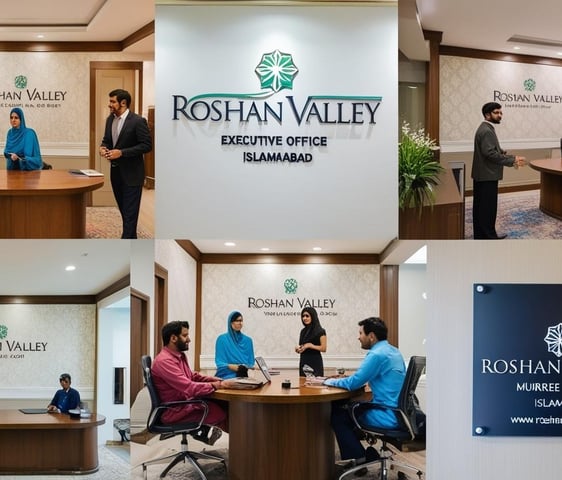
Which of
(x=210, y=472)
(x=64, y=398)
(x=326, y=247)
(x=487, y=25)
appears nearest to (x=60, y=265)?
(x=64, y=398)

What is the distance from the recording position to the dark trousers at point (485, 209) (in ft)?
21.9

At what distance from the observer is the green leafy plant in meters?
6.63

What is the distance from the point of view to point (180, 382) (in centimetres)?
624

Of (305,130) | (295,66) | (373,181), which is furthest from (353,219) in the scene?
(295,66)

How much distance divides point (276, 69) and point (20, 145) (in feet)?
7.20

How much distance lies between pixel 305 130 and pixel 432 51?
135cm

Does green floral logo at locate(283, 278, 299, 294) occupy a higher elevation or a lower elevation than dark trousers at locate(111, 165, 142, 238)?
lower

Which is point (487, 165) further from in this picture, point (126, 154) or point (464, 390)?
point (126, 154)

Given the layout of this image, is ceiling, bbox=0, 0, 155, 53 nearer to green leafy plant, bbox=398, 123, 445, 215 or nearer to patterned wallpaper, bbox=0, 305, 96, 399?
green leafy plant, bbox=398, 123, 445, 215

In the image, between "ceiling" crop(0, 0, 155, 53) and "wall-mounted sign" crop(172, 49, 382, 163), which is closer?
"wall-mounted sign" crop(172, 49, 382, 163)

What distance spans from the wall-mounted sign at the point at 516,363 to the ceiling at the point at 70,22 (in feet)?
11.3

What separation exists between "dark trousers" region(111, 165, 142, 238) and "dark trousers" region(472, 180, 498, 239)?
2.72 metres

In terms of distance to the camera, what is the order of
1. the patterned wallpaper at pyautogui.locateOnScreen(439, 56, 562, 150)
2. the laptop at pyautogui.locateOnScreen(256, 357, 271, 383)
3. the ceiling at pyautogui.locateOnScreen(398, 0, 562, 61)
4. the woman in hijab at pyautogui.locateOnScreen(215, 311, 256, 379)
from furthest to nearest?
the patterned wallpaper at pyautogui.locateOnScreen(439, 56, 562, 150), the ceiling at pyautogui.locateOnScreen(398, 0, 562, 61), the woman in hijab at pyautogui.locateOnScreen(215, 311, 256, 379), the laptop at pyautogui.locateOnScreen(256, 357, 271, 383)

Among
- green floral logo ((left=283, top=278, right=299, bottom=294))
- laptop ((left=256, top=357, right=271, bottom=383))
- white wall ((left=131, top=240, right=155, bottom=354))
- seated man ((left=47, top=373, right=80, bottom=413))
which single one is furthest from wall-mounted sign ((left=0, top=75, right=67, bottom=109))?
laptop ((left=256, top=357, right=271, bottom=383))
